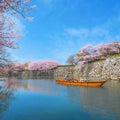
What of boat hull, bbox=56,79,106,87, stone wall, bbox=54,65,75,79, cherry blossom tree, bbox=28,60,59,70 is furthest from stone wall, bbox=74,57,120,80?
cherry blossom tree, bbox=28,60,59,70

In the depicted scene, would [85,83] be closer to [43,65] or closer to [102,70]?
[102,70]

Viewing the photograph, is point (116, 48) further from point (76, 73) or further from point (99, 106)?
point (99, 106)

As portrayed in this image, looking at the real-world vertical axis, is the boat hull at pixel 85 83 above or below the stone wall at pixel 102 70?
below

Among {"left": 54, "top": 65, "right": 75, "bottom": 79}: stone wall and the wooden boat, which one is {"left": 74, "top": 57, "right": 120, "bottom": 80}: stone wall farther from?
the wooden boat

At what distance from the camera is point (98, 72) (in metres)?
41.8

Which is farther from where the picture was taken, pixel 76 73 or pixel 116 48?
pixel 76 73

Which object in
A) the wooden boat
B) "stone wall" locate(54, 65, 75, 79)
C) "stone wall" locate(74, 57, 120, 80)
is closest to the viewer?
the wooden boat

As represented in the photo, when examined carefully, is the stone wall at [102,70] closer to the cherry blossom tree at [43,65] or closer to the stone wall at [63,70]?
the stone wall at [63,70]

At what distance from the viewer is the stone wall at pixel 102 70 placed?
37312 millimetres

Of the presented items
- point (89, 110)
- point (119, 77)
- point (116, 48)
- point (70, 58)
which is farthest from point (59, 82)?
point (70, 58)

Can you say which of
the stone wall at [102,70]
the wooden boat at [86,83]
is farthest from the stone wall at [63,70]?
the wooden boat at [86,83]

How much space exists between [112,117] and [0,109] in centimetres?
647

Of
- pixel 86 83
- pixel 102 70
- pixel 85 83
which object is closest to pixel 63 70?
pixel 102 70

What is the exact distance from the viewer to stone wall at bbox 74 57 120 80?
37.3 metres
